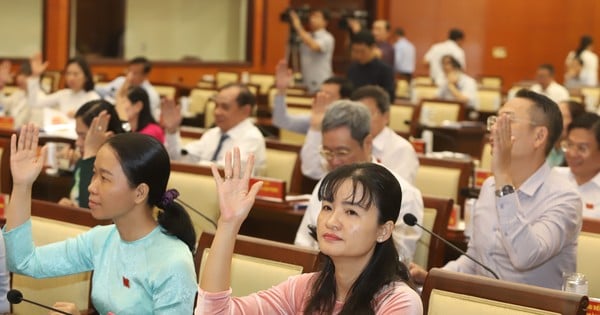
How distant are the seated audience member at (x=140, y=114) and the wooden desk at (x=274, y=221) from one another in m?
1.08

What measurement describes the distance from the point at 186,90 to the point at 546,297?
31.0 feet

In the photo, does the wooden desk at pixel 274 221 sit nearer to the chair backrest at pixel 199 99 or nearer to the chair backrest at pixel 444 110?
the chair backrest at pixel 444 110

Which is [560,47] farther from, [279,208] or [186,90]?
[279,208]

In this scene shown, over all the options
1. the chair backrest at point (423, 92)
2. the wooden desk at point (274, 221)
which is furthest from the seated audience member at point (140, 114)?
the chair backrest at point (423, 92)

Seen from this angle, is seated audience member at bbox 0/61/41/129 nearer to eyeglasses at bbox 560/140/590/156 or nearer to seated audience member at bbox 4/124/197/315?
eyeglasses at bbox 560/140/590/156

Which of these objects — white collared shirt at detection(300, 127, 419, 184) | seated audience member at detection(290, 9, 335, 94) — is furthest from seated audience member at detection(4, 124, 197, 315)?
seated audience member at detection(290, 9, 335, 94)

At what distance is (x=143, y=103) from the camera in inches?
233

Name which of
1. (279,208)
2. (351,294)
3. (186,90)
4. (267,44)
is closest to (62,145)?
(279,208)

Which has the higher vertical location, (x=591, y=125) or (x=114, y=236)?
(x=591, y=125)

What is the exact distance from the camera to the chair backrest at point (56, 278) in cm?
332

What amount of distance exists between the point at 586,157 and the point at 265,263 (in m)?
2.10

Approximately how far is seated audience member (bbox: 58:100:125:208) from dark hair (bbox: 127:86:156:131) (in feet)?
3.64

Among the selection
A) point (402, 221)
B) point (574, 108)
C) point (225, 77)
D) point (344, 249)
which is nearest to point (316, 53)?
point (225, 77)

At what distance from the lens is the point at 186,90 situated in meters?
11.6
